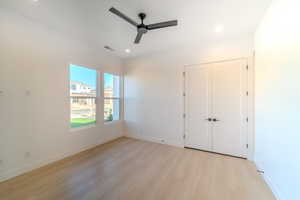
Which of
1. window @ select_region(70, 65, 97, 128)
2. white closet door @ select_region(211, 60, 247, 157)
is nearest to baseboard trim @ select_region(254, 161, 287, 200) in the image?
white closet door @ select_region(211, 60, 247, 157)

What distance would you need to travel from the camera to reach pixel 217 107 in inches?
137

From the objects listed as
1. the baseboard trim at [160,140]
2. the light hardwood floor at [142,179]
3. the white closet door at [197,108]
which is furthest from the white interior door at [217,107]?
the light hardwood floor at [142,179]

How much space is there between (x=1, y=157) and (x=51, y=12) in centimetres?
266

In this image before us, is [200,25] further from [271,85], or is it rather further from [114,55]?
[114,55]

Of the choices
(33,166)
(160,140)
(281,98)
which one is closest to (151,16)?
(281,98)

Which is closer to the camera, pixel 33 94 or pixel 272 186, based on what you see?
pixel 272 186

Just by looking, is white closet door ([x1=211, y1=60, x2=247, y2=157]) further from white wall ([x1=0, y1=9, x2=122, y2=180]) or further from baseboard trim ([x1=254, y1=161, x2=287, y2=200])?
white wall ([x1=0, y1=9, x2=122, y2=180])

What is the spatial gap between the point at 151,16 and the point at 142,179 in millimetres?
2973

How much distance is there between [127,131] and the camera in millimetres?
5035

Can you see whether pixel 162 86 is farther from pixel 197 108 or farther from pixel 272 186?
pixel 272 186

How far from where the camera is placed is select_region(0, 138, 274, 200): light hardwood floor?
1.96 m

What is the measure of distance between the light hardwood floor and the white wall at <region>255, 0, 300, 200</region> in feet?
1.54

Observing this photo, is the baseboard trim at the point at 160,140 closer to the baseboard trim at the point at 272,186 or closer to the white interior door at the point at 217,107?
the white interior door at the point at 217,107

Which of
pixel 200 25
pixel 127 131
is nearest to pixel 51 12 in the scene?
pixel 200 25
